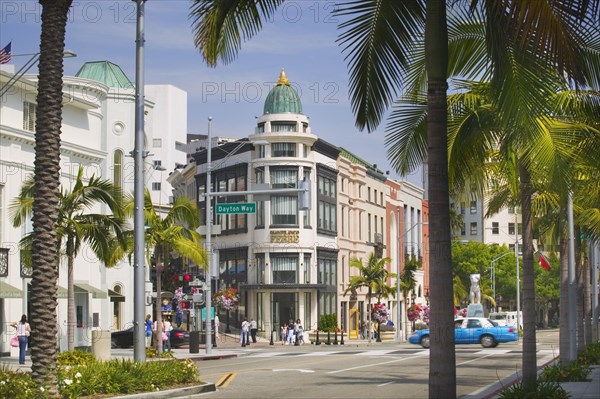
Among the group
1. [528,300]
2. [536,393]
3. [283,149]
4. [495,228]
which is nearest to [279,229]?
[283,149]

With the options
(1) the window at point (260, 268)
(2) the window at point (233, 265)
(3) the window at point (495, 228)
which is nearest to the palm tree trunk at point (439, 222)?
(1) the window at point (260, 268)

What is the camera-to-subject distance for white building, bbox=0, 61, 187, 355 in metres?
41.6

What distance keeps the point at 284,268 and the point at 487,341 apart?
23.6 metres

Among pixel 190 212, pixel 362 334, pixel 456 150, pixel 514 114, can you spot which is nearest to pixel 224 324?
pixel 362 334

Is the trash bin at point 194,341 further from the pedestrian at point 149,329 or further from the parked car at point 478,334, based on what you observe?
the parked car at point 478,334

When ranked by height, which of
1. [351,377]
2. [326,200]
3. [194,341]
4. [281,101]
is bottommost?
[194,341]

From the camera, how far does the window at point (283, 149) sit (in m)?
72.2

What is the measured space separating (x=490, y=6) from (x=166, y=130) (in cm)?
10850

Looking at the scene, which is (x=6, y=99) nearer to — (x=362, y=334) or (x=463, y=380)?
(x=463, y=380)

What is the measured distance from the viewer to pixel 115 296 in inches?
2044

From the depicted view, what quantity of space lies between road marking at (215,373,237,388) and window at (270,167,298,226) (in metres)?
41.6

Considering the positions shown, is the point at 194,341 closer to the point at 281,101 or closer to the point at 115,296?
Result: the point at 115,296

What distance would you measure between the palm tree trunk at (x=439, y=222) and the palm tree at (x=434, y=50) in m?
0.01

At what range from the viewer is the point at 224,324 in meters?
74.9
